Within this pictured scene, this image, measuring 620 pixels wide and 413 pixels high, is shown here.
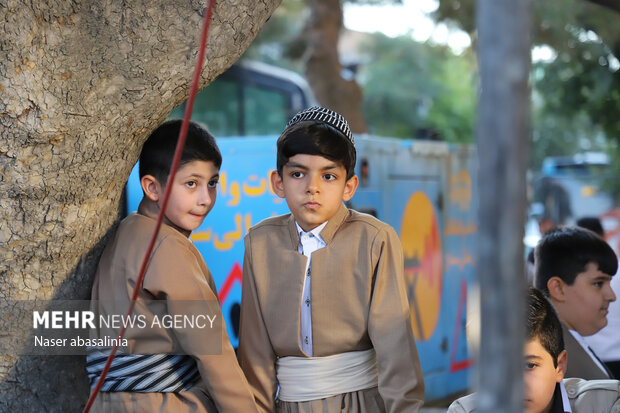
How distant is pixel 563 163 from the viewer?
15.8 m

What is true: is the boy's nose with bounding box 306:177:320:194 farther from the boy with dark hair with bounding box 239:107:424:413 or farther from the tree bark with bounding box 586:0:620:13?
the tree bark with bounding box 586:0:620:13

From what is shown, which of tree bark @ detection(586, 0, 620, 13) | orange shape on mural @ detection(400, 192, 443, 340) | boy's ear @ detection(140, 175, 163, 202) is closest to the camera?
boy's ear @ detection(140, 175, 163, 202)

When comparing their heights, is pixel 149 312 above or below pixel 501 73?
below

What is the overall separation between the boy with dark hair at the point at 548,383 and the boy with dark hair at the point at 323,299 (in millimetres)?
316

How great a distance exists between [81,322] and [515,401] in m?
1.67

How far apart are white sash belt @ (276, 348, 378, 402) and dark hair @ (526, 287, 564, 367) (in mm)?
516

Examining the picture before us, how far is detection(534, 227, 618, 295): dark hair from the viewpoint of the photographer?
3.27m

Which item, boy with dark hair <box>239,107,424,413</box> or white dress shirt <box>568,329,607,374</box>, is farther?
white dress shirt <box>568,329,607,374</box>

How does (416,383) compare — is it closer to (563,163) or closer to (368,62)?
(563,163)

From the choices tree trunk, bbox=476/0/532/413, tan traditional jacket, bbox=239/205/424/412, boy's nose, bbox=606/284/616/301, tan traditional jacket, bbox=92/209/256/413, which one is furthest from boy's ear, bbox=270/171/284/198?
boy's nose, bbox=606/284/616/301

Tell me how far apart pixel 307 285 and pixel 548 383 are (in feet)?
2.64

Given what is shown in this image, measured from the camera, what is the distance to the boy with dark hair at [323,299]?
2.29 meters

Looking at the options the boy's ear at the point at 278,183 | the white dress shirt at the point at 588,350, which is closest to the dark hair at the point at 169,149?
the boy's ear at the point at 278,183

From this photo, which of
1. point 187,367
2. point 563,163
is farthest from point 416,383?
point 563,163
